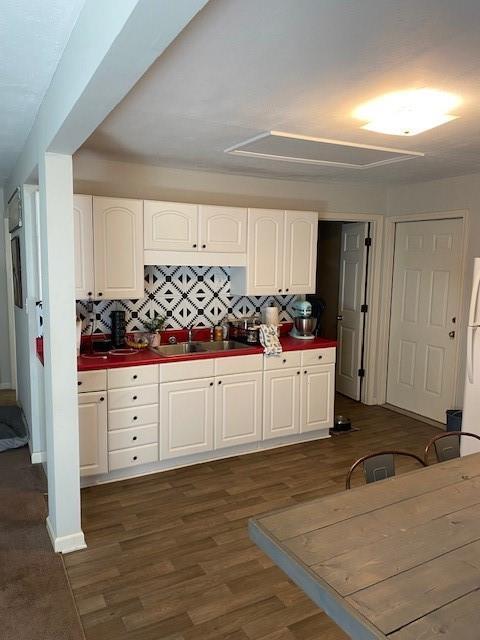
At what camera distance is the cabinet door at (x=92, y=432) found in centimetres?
347

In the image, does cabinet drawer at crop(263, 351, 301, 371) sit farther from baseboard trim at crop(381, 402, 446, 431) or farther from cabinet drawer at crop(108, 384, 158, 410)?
baseboard trim at crop(381, 402, 446, 431)

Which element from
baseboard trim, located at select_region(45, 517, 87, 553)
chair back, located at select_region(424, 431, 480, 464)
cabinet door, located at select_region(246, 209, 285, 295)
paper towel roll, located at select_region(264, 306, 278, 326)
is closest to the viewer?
chair back, located at select_region(424, 431, 480, 464)

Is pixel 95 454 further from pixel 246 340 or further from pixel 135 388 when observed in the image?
pixel 246 340

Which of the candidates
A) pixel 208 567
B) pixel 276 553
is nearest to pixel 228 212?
pixel 208 567

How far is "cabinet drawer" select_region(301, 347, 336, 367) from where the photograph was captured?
14.4ft

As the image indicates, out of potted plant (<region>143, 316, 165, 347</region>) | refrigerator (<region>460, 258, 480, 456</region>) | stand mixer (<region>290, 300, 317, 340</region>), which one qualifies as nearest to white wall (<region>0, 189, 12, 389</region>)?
potted plant (<region>143, 316, 165, 347</region>)

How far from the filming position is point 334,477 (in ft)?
12.4

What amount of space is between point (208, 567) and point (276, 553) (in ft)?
4.12

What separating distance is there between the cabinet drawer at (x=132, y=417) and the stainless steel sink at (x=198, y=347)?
0.61 m

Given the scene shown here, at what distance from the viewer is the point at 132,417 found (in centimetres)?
366

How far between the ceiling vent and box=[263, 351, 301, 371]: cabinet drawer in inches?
62.3

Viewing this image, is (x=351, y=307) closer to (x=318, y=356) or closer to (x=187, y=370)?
(x=318, y=356)

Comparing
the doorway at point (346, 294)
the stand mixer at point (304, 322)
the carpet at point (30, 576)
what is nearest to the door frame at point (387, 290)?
the doorway at point (346, 294)

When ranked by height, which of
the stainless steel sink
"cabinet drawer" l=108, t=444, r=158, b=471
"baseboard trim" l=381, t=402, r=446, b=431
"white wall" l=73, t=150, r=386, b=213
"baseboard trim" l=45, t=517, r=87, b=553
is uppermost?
"white wall" l=73, t=150, r=386, b=213
